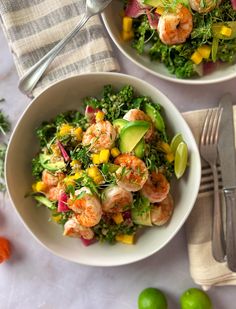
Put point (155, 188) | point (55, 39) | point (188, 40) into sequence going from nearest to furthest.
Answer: point (155, 188), point (188, 40), point (55, 39)

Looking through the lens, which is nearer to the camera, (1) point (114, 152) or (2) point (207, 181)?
(1) point (114, 152)

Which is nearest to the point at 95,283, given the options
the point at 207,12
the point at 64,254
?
the point at 64,254

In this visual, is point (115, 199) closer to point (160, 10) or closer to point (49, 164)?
point (49, 164)

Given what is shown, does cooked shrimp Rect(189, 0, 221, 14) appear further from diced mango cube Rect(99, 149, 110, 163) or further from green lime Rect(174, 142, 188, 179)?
diced mango cube Rect(99, 149, 110, 163)

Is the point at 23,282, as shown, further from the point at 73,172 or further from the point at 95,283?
the point at 73,172

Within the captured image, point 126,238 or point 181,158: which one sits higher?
point 181,158

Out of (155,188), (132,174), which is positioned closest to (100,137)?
(132,174)

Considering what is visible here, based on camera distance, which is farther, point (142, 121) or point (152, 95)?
point (152, 95)

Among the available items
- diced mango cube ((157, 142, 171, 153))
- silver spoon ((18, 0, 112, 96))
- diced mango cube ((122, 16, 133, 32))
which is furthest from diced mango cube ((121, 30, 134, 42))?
diced mango cube ((157, 142, 171, 153))
